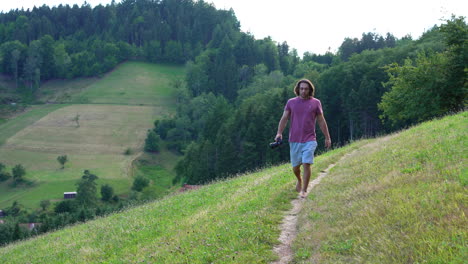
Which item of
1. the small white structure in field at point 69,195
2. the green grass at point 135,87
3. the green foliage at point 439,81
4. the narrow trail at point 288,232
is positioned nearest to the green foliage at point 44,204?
the small white structure in field at point 69,195

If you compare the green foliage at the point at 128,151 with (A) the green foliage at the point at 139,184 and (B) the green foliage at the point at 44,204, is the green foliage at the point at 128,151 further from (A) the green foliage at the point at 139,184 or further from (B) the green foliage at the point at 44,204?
(B) the green foliage at the point at 44,204

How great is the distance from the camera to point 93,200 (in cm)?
7438

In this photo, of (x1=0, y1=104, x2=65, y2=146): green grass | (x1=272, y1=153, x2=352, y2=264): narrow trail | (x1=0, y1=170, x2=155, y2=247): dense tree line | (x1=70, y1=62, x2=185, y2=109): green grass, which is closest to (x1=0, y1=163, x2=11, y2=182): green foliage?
(x1=0, y1=170, x2=155, y2=247): dense tree line

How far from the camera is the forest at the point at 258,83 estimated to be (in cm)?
3250

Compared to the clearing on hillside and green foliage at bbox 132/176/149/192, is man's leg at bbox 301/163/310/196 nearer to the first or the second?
the clearing on hillside

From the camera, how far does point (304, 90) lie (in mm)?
10148

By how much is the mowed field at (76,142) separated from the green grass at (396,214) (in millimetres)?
74301

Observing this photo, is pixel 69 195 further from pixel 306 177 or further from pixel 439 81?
pixel 306 177

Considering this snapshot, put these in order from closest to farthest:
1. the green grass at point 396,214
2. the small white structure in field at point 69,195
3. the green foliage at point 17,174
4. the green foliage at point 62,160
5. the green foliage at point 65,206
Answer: the green grass at point 396,214, the green foliage at point 65,206, the small white structure in field at point 69,195, the green foliage at point 17,174, the green foliage at point 62,160

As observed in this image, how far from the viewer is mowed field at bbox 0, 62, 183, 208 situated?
83.2 metres

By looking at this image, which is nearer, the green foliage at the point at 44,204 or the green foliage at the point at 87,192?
the green foliage at the point at 44,204

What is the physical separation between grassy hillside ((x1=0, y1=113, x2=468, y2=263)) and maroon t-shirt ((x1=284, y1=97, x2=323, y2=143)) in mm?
1470

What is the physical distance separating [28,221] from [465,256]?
71315 mm

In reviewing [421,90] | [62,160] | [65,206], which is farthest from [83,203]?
[421,90]
